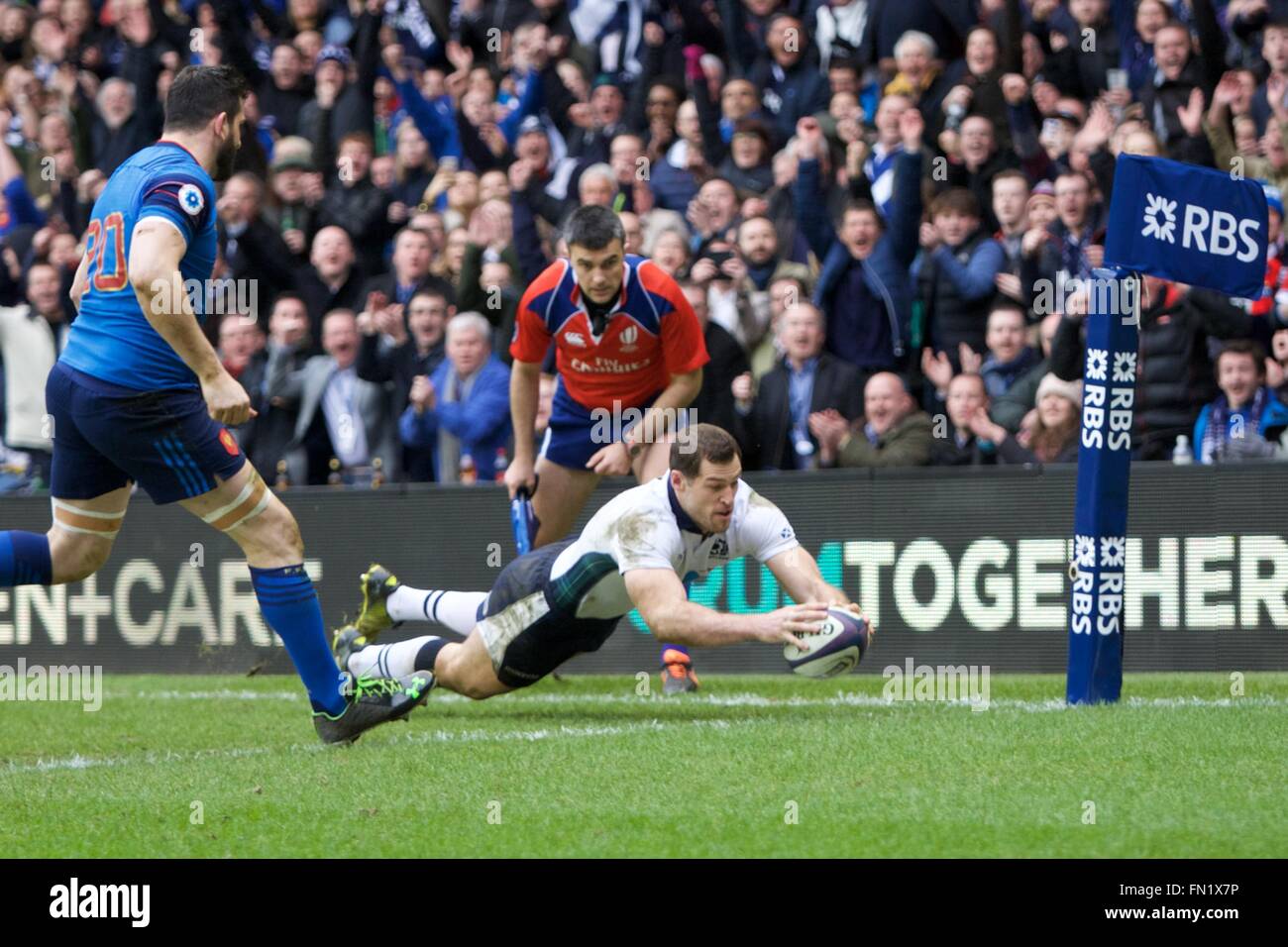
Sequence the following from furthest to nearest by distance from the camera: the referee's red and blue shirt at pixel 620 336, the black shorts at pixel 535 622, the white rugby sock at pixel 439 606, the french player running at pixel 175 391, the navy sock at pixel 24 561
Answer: the referee's red and blue shirt at pixel 620 336 → the white rugby sock at pixel 439 606 → the black shorts at pixel 535 622 → the navy sock at pixel 24 561 → the french player running at pixel 175 391

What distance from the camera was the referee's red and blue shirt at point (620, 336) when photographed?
9641mm

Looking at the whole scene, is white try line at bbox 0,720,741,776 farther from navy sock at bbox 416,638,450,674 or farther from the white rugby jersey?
the white rugby jersey

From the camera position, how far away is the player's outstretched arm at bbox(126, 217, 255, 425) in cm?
700

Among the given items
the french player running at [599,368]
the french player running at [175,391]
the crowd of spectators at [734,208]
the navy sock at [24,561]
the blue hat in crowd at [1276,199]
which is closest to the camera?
the french player running at [175,391]

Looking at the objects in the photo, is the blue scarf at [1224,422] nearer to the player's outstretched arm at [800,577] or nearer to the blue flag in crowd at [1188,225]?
the blue flag in crowd at [1188,225]

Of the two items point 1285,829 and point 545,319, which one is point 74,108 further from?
point 1285,829

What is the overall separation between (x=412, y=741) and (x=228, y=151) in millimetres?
2539

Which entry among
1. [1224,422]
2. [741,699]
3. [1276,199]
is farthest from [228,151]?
[1276,199]

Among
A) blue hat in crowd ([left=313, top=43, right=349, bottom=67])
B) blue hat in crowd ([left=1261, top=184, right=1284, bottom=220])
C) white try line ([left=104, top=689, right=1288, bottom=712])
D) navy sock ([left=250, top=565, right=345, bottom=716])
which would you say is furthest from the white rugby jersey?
blue hat in crowd ([left=313, top=43, right=349, bottom=67])

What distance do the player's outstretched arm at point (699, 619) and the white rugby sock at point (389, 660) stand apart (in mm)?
1549

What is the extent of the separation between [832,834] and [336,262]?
9.52 meters

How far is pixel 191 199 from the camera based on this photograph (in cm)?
725

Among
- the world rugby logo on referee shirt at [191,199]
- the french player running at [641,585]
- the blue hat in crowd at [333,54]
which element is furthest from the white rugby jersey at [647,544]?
the blue hat in crowd at [333,54]

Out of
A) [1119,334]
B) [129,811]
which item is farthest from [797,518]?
[129,811]
